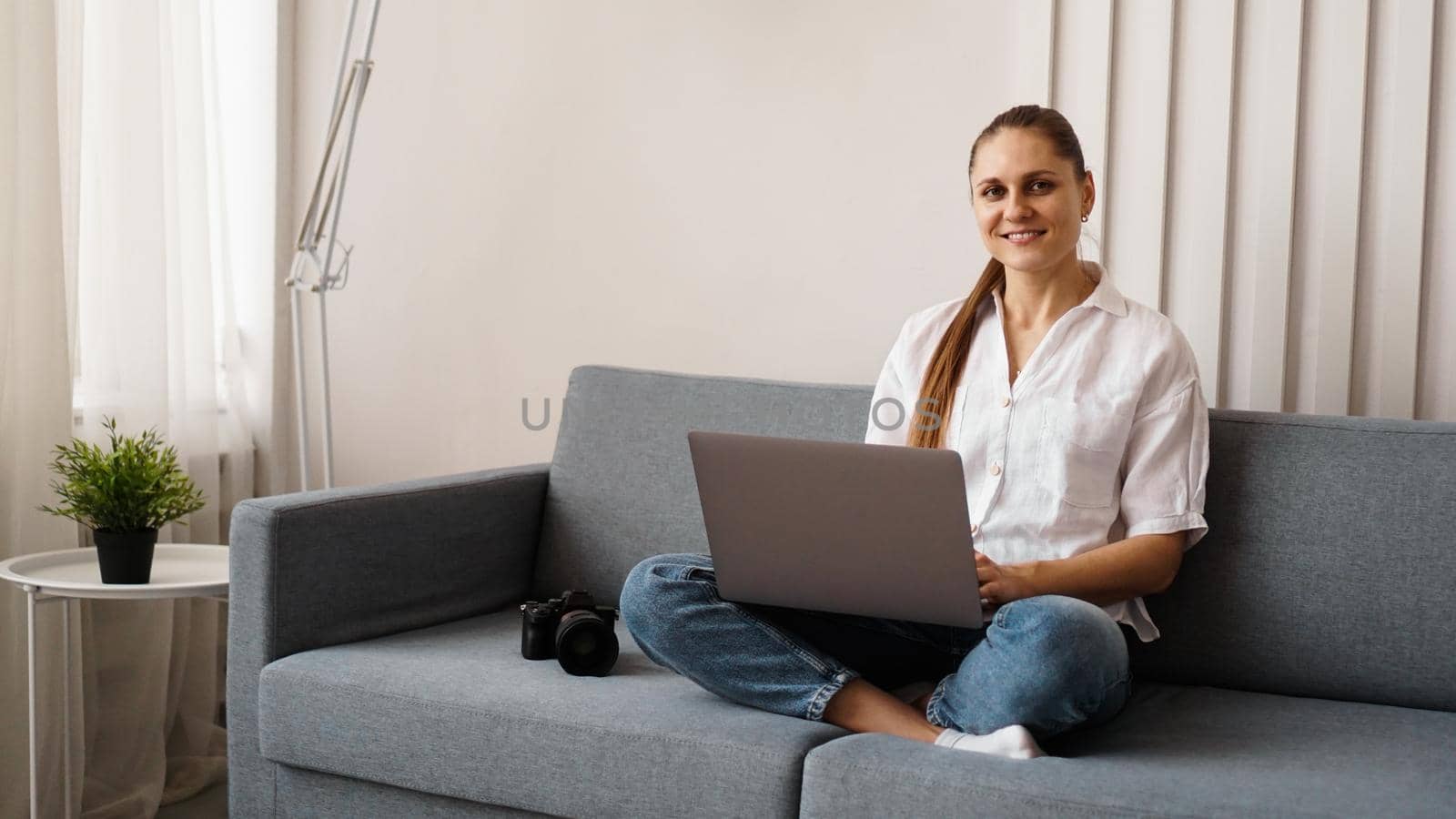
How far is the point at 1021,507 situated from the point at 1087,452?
107mm

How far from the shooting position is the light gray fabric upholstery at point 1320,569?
1703mm

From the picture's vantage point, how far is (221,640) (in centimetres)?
271

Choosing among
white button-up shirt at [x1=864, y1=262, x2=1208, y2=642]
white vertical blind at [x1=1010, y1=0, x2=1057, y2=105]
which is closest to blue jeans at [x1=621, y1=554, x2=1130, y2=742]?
white button-up shirt at [x1=864, y1=262, x2=1208, y2=642]

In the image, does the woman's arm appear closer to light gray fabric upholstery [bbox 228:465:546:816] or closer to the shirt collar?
the shirt collar

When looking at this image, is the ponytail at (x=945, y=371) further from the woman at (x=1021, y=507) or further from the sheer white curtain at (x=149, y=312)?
the sheer white curtain at (x=149, y=312)

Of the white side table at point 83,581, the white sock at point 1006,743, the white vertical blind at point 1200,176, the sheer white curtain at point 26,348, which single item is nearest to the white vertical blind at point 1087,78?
the white vertical blind at point 1200,176

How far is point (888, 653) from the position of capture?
1.70 meters

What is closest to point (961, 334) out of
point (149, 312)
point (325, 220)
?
point (325, 220)

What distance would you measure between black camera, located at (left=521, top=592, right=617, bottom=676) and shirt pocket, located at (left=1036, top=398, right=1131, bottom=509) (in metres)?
0.59

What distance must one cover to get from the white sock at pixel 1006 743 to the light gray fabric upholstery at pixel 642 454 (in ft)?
2.26

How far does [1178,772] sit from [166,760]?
1892 mm

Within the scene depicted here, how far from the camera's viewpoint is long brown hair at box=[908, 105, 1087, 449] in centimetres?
182

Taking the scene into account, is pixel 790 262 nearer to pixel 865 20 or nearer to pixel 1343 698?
pixel 865 20

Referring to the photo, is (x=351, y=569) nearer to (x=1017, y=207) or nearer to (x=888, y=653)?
(x=888, y=653)
